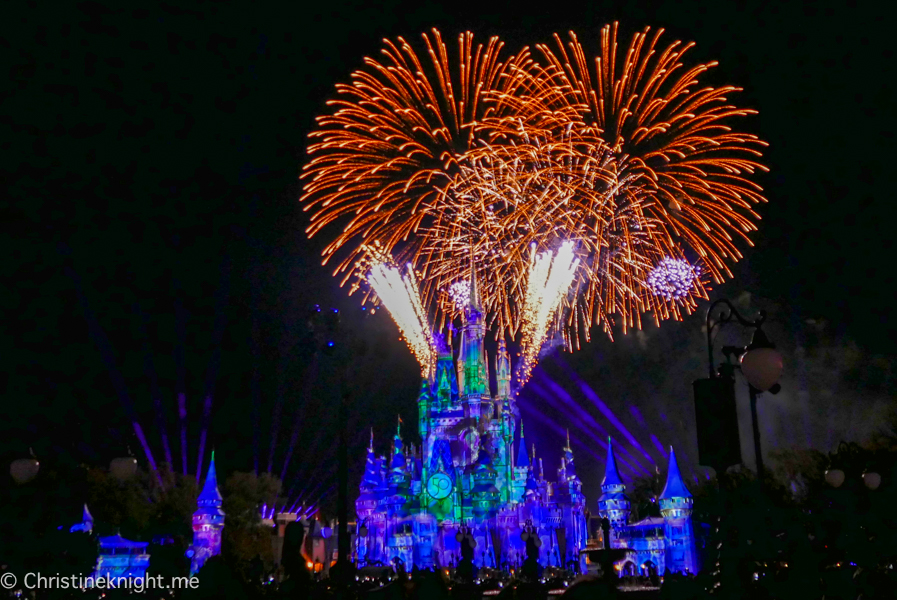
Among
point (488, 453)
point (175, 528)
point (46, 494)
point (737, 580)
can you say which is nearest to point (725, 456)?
point (737, 580)

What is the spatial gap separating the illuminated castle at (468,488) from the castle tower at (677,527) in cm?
874

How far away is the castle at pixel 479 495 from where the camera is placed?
63906 mm

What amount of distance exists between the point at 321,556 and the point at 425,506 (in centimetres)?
1949

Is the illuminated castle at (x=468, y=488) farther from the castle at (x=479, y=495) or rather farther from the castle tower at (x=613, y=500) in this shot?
the castle tower at (x=613, y=500)

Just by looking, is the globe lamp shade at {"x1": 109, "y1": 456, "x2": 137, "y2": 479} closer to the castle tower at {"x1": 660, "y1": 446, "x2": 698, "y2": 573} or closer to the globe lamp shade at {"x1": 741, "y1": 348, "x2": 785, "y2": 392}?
the globe lamp shade at {"x1": 741, "y1": 348, "x2": 785, "y2": 392}

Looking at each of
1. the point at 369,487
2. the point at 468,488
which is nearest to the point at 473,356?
the point at 468,488

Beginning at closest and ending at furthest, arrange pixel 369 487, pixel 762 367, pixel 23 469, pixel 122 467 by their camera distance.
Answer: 1. pixel 762 367
2. pixel 23 469
3. pixel 122 467
4. pixel 369 487

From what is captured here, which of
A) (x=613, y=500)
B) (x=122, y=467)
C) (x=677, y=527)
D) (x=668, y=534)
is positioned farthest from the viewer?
(x=613, y=500)

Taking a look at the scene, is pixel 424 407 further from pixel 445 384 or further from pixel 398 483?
pixel 398 483

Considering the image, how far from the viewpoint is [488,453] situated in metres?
76.5

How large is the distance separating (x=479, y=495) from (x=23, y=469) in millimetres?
63209

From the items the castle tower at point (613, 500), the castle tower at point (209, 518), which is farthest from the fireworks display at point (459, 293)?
the castle tower at point (209, 518)

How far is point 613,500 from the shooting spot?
69188mm

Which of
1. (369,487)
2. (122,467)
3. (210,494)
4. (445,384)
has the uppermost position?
(445,384)
